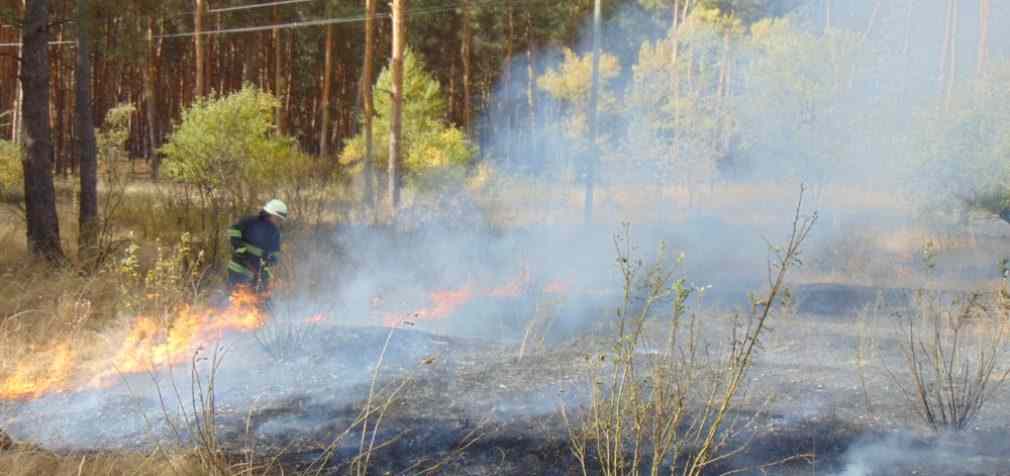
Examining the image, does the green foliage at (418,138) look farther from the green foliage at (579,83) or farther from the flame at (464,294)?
the flame at (464,294)

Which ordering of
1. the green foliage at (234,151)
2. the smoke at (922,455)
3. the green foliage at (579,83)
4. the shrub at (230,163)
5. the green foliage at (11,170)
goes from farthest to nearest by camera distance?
the green foliage at (579,83) < the green foliage at (11,170) < the green foliage at (234,151) < the shrub at (230,163) < the smoke at (922,455)

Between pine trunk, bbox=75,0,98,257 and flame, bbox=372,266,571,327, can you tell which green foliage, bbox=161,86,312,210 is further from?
flame, bbox=372,266,571,327

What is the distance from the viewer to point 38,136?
452 inches

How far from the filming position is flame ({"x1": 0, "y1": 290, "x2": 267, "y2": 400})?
23.6 ft

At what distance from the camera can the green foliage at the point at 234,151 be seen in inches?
600

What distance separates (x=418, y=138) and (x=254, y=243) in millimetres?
17568

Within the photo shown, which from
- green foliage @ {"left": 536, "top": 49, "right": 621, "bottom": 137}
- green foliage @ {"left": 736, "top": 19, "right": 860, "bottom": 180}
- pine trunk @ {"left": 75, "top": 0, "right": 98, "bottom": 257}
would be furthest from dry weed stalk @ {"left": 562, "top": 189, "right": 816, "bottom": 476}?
green foliage @ {"left": 536, "top": 49, "right": 621, "bottom": 137}

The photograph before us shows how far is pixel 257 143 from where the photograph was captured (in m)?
20.0

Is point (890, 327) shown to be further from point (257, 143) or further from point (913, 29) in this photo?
point (913, 29)

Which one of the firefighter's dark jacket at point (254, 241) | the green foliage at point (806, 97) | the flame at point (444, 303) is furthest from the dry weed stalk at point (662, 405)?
the green foliage at point (806, 97)

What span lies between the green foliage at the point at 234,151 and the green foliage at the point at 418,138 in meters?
3.57

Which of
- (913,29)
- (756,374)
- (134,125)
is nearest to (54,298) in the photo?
(756,374)

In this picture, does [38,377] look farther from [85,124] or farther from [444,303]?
[85,124]

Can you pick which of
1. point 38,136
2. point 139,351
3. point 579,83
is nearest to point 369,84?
point 38,136
